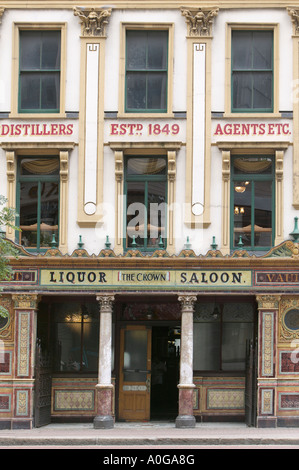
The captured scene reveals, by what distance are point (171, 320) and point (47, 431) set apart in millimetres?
4875

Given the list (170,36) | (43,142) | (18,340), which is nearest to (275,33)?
(170,36)

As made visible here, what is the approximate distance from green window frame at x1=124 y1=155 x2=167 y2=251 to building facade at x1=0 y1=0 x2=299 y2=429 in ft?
0.12

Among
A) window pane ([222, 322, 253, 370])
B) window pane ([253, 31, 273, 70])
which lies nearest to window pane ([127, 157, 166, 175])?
window pane ([253, 31, 273, 70])

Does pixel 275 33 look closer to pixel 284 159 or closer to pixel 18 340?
pixel 284 159

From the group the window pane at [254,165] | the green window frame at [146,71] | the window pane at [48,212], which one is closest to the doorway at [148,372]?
the window pane at [48,212]

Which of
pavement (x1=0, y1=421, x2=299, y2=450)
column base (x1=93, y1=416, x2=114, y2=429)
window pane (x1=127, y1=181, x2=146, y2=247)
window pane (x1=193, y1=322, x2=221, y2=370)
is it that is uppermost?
window pane (x1=127, y1=181, x2=146, y2=247)

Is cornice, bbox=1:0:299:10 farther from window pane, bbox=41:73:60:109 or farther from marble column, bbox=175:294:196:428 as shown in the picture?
marble column, bbox=175:294:196:428

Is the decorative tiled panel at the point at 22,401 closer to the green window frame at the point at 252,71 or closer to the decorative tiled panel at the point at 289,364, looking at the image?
the decorative tiled panel at the point at 289,364

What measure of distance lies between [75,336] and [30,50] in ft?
26.0

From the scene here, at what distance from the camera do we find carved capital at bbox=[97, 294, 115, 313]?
2522 cm

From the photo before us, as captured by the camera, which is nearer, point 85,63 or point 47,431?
point 47,431

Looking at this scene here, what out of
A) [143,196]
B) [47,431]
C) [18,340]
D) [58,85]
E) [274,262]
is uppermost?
[58,85]

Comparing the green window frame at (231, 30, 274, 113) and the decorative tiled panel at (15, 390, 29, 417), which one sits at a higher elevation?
the green window frame at (231, 30, 274, 113)

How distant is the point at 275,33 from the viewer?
26016mm
